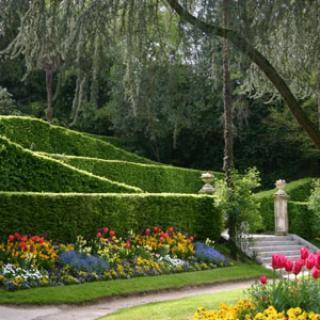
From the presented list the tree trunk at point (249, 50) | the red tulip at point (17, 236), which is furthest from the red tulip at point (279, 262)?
the red tulip at point (17, 236)

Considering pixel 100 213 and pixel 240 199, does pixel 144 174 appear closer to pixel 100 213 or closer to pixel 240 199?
pixel 240 199

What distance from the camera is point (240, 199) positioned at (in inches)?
705

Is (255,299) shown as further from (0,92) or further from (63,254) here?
(0,92)

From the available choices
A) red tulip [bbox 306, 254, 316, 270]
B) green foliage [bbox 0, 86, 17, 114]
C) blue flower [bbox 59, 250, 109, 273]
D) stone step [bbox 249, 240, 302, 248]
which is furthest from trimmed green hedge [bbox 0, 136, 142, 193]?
green foliage [bbox 0, 86, 17, 114]

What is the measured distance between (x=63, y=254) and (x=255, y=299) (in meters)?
6.52

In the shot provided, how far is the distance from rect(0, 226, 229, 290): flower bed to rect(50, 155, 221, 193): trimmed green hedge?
583 cm

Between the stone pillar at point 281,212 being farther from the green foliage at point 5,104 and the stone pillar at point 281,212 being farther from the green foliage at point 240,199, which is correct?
the green foliage at point 5,104

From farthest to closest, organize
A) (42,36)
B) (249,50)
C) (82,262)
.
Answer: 1. (82,262)
2. (42,36)
3. (249,50)

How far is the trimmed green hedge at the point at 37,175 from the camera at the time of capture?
15883mm

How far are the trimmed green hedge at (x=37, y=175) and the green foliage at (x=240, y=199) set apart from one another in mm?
3109

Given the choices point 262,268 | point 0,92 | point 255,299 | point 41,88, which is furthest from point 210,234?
point 41,88

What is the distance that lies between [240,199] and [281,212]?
6537mm

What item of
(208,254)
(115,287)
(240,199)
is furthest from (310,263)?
(240,199)

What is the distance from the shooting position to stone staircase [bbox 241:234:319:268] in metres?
18.8
